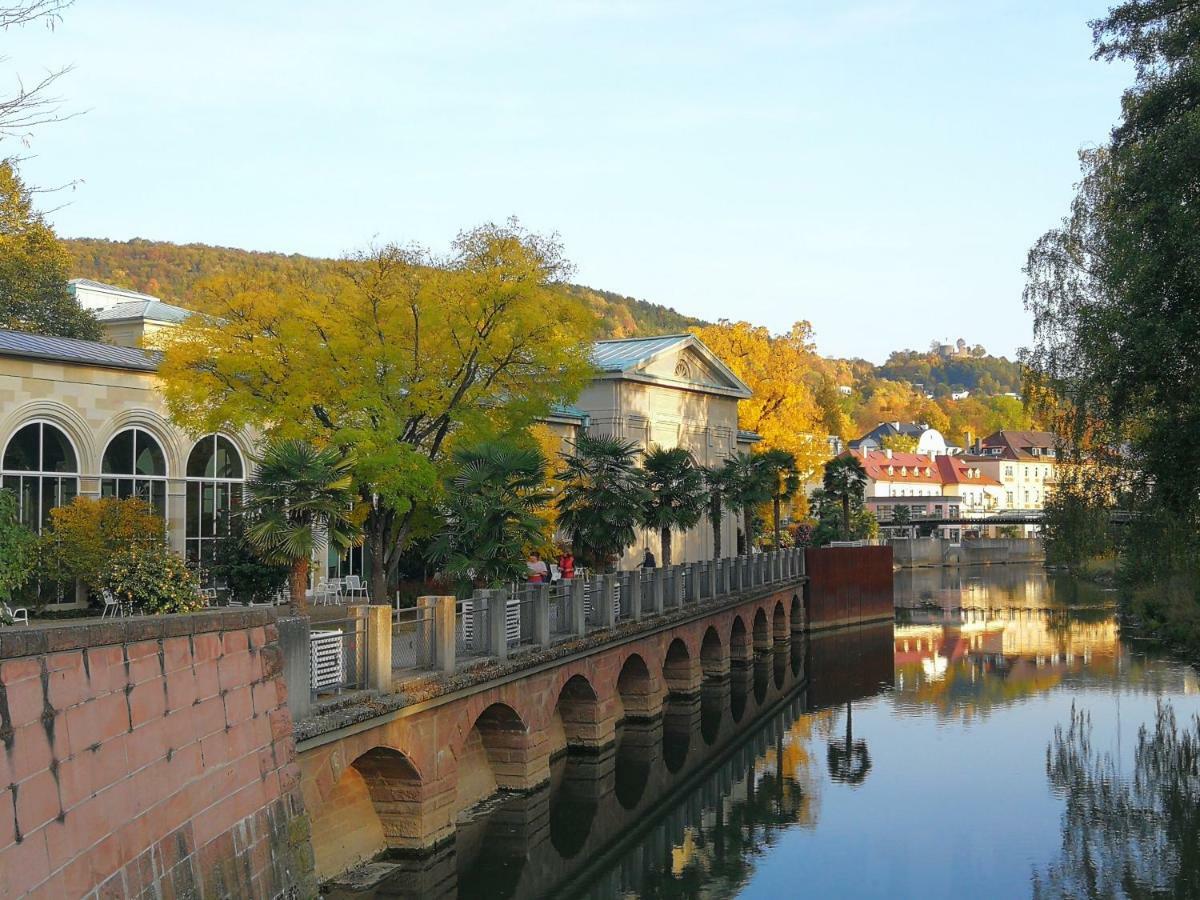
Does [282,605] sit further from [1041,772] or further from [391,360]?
[1041,772]

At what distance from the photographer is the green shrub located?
22797mm

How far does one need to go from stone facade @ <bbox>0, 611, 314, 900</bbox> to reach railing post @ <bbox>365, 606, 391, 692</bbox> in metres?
2.66

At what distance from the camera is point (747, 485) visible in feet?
156

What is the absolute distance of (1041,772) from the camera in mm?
28016

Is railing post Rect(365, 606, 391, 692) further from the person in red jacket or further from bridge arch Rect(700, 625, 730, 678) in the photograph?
bridge arch Rect(700, 625, 730, 678)

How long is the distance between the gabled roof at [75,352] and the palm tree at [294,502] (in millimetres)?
9736

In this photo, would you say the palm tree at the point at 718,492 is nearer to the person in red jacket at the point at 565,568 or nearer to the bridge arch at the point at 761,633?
the bridge arch at the point at 761,633

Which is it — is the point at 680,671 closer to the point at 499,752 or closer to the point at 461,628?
the point at 499,752

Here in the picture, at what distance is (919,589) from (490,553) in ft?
223

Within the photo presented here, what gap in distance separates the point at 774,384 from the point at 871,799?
40.4 m

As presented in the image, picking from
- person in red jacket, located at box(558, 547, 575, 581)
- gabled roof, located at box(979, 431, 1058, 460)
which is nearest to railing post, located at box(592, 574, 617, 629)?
person in red jacket, located at box(558, 547, 575, 581)

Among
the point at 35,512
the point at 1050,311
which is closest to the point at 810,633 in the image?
the point at 1050,311

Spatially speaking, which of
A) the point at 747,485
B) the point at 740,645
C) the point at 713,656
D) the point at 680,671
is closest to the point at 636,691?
the point at 680,671

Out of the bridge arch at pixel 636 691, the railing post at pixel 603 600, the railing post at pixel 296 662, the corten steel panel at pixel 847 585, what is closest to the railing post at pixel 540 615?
the railing post at pixel 603 600
